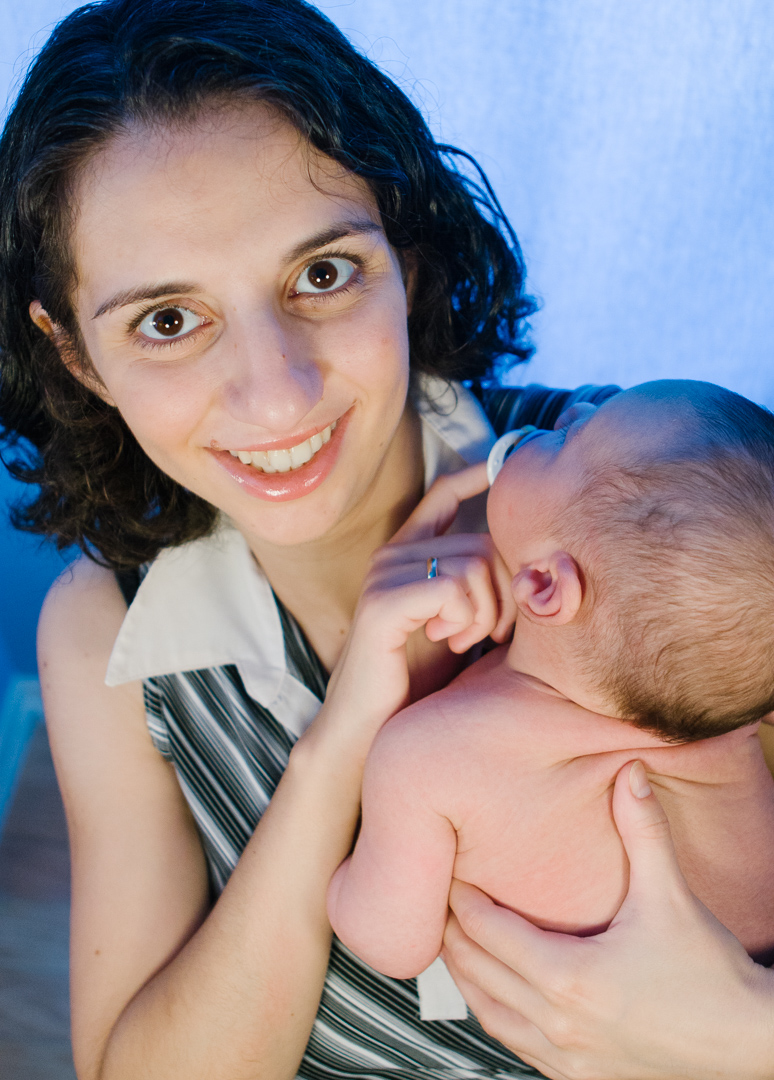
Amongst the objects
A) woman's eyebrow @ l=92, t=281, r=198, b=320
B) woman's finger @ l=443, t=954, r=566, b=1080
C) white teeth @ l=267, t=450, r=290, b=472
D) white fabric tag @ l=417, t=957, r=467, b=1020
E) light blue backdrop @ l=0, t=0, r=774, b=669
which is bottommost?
white fabric tag @ l=417, t=957, r=467, b=1020

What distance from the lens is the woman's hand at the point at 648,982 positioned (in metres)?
1.00

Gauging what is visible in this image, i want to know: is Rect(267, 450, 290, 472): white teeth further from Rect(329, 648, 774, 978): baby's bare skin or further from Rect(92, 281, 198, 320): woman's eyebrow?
Rect(329, 648, 774, 978): baby's bare skin

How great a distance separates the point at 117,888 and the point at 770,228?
1.81m

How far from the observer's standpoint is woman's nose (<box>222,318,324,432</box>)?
1033 millimetres

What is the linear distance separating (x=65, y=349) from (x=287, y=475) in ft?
1.42

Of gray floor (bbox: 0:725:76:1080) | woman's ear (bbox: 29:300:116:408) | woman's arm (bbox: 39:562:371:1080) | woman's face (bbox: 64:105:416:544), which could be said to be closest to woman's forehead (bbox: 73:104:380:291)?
woman's face (bbox: 64:105:416:544)

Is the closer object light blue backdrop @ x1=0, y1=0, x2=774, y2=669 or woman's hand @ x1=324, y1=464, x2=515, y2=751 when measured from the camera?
woman's hand @ x1=324, y1=464, x2=515, y2=751

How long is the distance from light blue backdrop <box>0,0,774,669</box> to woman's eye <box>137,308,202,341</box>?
2.28 feet

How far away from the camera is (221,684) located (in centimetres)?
142

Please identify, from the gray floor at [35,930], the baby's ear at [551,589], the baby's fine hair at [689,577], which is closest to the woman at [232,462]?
the baby's ear at [551,589]

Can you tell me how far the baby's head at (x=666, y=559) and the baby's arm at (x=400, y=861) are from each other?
25 cm

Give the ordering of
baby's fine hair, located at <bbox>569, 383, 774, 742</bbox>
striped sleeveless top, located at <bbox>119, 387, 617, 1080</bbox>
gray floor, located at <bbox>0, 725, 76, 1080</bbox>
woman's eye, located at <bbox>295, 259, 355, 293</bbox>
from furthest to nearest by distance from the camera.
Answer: gray floor, located at <bbox>0, 725, 76, 1080</bbox> → striped sleeveless top, located at <bbox>119, 387, 617, 1080</bbox> → woman's eye, located at <bbox>295, 259, 355, 293</bbox> → baby's fine hair, located at <bbox>569, 383, 774, 742</bbox>

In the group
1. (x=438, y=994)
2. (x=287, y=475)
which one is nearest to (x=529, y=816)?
(x=438, y=994)

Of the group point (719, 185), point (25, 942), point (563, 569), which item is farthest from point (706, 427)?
point (25, 942)
